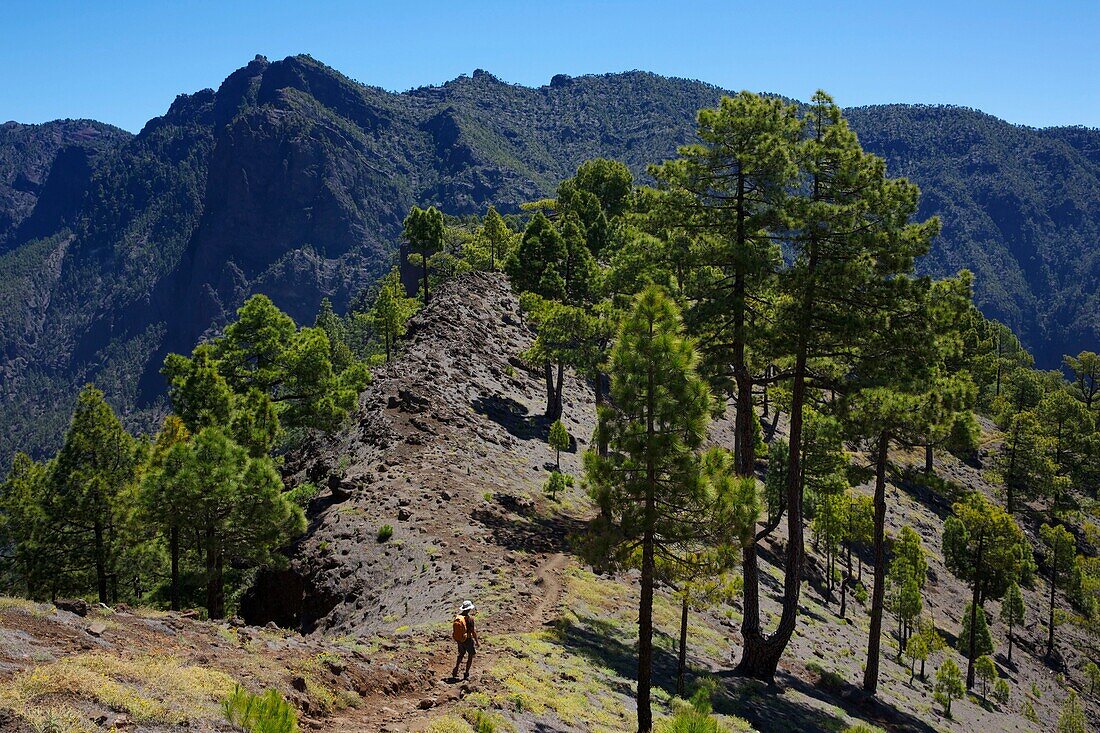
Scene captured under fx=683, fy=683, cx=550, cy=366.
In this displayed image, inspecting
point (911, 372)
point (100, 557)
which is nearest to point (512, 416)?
point (100, 557)

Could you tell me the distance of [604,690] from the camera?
1658cm

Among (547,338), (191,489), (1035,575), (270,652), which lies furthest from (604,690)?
(1035,575)

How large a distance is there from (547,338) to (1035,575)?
6181cm

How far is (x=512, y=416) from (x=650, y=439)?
29.9m

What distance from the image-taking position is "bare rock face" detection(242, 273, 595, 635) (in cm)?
2280

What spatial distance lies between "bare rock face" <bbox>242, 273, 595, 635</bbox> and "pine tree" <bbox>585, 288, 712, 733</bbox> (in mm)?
7688

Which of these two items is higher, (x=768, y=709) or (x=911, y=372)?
(x=911, y=372)

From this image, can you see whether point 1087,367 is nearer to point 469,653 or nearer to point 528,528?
point 528,528

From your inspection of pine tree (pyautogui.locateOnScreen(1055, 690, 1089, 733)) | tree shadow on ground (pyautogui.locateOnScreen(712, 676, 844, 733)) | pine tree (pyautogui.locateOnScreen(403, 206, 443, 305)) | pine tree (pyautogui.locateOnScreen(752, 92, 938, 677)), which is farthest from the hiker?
pine tree (pyautogui.locateOnScreen(403, 206, 443, 305))

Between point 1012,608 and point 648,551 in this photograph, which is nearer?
point 648,551

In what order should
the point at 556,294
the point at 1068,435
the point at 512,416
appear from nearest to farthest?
the point at 512,416 < the point at 556,294 < the point at 1068,435

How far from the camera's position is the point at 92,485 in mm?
29672

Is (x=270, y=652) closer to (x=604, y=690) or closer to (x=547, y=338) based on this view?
(x=604, y=690)

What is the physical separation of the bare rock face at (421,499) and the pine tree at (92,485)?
7758mm
